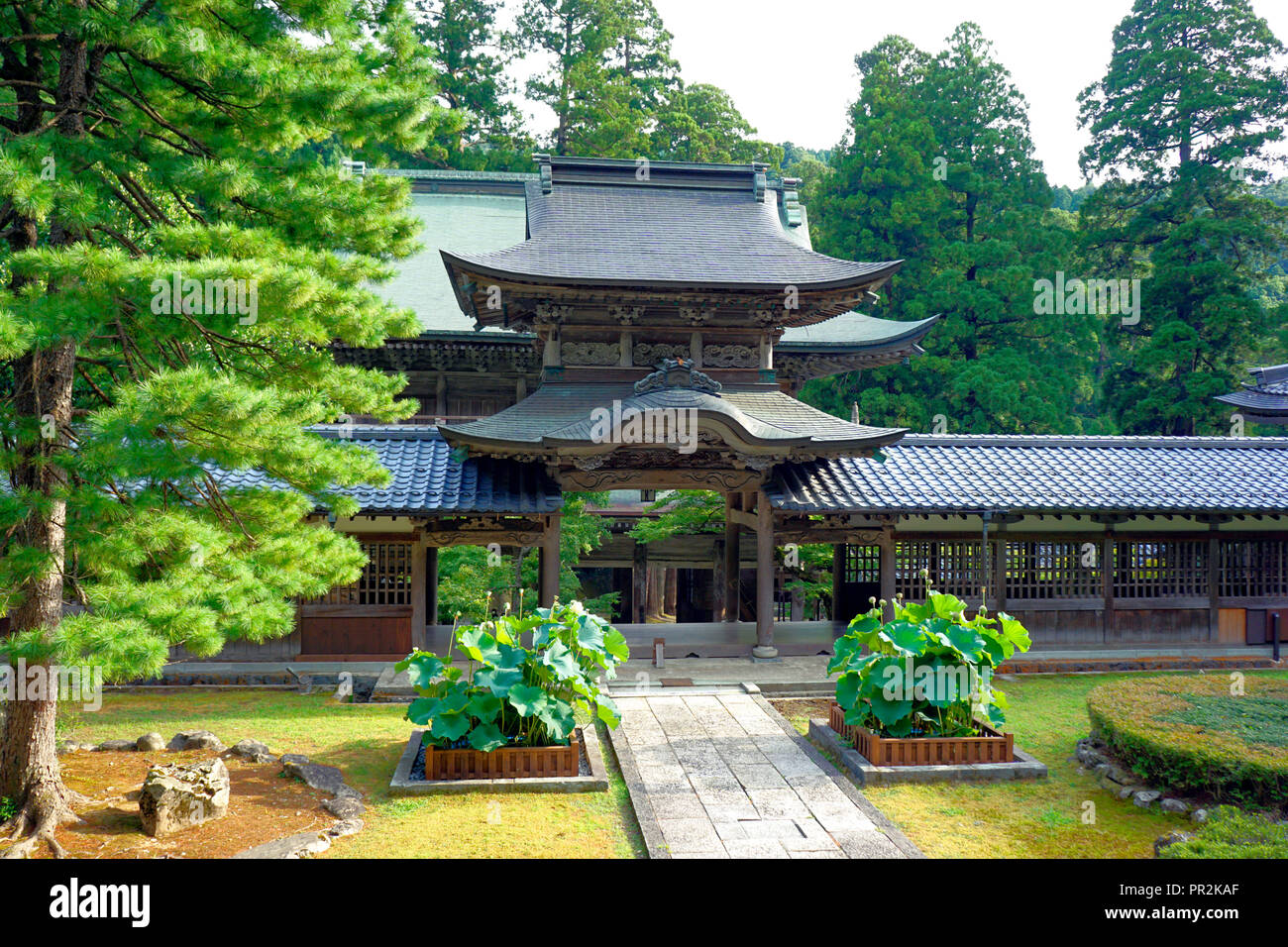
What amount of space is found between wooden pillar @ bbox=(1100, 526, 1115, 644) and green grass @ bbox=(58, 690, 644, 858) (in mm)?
10392

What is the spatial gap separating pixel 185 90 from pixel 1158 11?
35551mm

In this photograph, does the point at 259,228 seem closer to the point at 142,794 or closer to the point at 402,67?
the point at 402,67

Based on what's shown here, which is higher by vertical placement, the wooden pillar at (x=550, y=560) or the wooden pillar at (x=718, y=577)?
the wooden pillar at (x=550, y=560)

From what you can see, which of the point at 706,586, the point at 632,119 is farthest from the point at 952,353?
the point at 632,119

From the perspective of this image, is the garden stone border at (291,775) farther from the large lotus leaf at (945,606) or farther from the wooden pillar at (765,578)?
the wooden pillar at (765,578)

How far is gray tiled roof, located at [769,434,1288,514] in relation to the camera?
14.6 m

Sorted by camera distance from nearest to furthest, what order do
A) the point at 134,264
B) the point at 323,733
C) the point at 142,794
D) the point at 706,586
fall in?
the point at 134,264 < the point at 142,794 < the point at 323,733 < the point at 706,586

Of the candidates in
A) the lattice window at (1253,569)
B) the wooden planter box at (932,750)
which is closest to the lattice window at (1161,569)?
the lattice window at (1253,569)

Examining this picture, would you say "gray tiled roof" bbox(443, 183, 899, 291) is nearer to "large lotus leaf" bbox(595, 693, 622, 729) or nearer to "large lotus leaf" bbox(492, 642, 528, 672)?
"large lotus leaf" bbox(492, 642, 528, 672)

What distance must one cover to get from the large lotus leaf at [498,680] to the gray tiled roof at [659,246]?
22.4ft

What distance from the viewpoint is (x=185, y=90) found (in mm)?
7512

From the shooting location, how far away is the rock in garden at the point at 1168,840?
6980 millimetres

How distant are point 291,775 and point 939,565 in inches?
449

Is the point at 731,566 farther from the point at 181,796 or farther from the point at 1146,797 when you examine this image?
the point at 181,796
